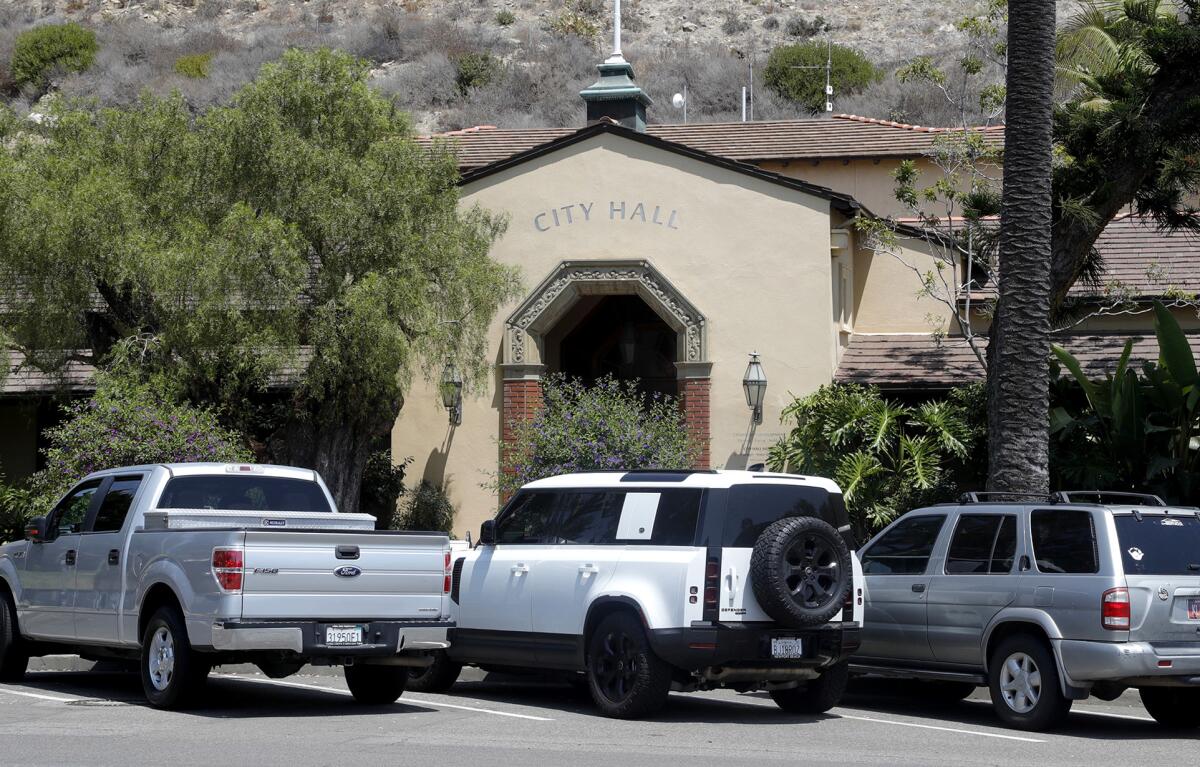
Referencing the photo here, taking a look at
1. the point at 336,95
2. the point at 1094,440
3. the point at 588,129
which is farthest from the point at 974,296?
the point at 336,95

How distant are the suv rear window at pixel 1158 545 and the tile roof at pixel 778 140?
16.4m

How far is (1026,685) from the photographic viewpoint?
36.7 ft

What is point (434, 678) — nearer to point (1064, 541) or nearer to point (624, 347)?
point (1064, 541)

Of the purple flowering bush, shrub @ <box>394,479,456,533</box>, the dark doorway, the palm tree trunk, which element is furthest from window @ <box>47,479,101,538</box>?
the dark doorway

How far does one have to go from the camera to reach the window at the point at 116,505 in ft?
39.3

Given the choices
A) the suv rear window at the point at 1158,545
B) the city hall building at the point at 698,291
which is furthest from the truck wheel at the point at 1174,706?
the city hall building at the point at 698,291

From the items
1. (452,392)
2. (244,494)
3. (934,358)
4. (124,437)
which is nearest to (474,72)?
(934,358)

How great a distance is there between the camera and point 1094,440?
19500 millimetres

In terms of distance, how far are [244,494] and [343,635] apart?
2120 millimetres

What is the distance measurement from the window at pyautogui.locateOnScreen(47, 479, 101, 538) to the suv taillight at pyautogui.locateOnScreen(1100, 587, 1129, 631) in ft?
26.7

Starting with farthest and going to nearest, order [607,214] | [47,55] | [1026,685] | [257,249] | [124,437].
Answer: [47,55] → [607,214] → [257,249] → [124,437] → [1026,685]

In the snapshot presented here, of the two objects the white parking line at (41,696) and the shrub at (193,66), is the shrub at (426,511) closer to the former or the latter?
the white parking line at (41,696)

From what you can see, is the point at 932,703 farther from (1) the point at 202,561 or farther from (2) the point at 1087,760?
(1) the point at 202,561

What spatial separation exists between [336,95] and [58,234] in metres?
3.92
